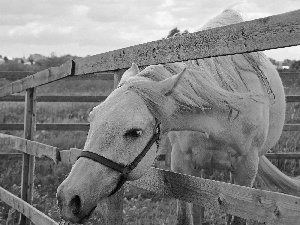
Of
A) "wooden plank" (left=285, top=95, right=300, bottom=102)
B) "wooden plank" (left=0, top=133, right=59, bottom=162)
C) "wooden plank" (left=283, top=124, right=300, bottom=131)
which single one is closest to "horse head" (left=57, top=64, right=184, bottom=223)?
"wooden plank" (left=0, top=133, right=59, bottom=162)

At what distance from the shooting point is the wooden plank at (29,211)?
3713mm

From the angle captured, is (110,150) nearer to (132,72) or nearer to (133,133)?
(133,133)

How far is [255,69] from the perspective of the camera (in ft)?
10.9

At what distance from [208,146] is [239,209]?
108 cm

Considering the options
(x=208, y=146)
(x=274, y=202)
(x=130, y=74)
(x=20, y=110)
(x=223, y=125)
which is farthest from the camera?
(x=20, y=110)

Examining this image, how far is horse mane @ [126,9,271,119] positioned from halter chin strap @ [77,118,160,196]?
121 mm

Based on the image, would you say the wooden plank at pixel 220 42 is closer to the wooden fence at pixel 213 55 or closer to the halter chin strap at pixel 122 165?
the wooden fence at pixel 213 55

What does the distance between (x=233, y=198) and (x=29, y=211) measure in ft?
8.39

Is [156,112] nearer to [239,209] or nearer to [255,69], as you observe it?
[239,209]

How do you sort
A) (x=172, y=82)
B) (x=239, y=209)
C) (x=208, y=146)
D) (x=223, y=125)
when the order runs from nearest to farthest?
(x=239, y=209)
(x=172, y=82)
(x=223, y=125)
(x=208, y=146)

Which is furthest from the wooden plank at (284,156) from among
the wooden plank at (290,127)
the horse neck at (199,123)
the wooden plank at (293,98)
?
the horse neck at (199,123)

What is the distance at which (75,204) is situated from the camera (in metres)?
2.09

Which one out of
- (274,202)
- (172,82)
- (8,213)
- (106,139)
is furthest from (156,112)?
(8,213)

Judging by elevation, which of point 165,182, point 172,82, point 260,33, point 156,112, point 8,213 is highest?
point 260,33
